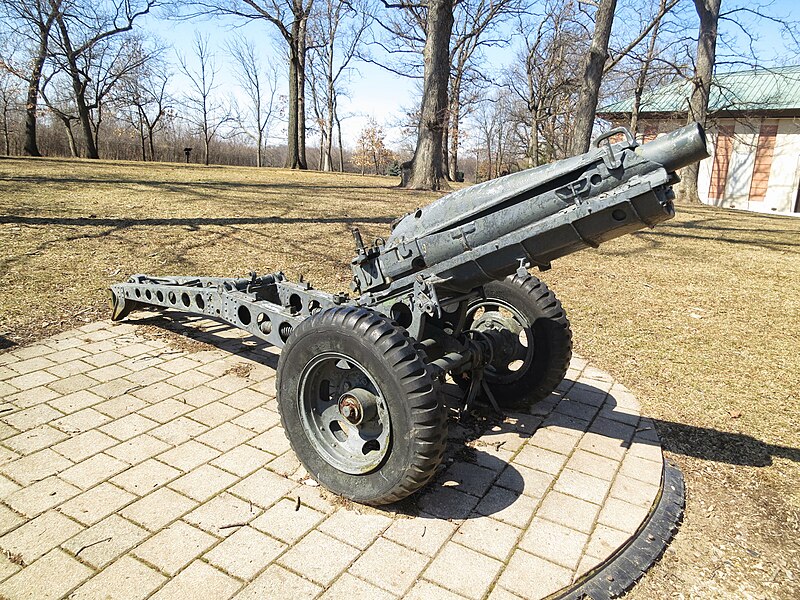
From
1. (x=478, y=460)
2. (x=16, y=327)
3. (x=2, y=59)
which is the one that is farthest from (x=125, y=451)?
(x=2, y=59)

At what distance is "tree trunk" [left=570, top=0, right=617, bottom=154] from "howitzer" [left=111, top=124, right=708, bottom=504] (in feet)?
35.8

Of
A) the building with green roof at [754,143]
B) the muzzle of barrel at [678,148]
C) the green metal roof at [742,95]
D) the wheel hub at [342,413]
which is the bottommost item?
the wheel hub at [342,413]

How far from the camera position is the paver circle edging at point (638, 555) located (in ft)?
7.93

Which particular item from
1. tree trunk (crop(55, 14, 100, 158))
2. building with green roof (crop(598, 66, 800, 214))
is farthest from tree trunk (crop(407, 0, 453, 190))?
tree trunk (crop(55, 14, 100, 158))

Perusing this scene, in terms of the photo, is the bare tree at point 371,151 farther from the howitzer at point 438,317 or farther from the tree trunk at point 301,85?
the howitzer at point 438,317

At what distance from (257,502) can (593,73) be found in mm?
13814

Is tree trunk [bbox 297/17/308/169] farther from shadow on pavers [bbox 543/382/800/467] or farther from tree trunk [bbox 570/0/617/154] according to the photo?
shadow on pavers [bbox 543/382/800/467]

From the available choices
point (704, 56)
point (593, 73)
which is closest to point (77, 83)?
point (593, 73)

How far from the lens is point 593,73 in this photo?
1368 centimetres

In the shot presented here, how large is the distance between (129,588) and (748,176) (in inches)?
1189

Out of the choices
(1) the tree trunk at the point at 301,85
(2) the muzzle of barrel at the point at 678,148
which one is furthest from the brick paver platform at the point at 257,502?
(1) the tree trunk at the point at 301,85

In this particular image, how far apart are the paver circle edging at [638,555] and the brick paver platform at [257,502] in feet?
0.16

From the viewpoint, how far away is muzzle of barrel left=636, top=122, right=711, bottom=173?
2.45m

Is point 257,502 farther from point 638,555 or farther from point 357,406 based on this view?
point 638,555
